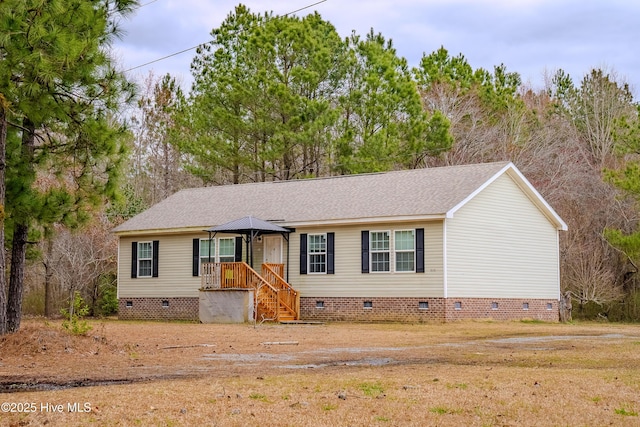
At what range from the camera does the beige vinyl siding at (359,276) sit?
88.6 feet

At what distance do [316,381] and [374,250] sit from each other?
55.4 feet

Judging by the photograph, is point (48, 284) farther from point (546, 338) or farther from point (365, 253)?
point (546, 338)

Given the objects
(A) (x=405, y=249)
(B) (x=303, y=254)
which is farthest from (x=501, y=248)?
(B) (x=303, y=254)

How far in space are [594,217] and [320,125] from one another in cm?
1304

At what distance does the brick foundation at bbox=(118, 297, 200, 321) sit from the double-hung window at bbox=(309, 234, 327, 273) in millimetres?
4845

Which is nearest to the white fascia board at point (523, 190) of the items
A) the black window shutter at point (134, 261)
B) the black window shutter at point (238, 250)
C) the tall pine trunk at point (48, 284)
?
the black window shutter at point (238, 250)

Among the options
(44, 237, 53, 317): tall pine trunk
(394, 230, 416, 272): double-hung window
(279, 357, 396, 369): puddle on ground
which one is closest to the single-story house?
(394, 230, 416, 272): double-hung window

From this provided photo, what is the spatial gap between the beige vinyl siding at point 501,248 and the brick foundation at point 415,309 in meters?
0.29

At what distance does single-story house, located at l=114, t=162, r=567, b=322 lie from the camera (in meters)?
27.3

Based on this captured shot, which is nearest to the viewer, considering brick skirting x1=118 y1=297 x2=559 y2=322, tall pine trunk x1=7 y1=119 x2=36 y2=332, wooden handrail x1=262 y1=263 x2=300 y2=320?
tall pine trunk x1=7 y1=119 x2=36 y2=332

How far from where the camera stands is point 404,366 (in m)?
13.6

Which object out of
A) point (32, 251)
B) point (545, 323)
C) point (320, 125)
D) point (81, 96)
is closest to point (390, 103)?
point (320, 125)

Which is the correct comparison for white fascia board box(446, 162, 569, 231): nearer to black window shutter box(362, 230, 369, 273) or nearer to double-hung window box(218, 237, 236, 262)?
black window shutter box(362, 230, 369, 273)

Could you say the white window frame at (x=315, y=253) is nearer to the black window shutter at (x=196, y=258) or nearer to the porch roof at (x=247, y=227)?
the porch roof at (x=247, y=227)
